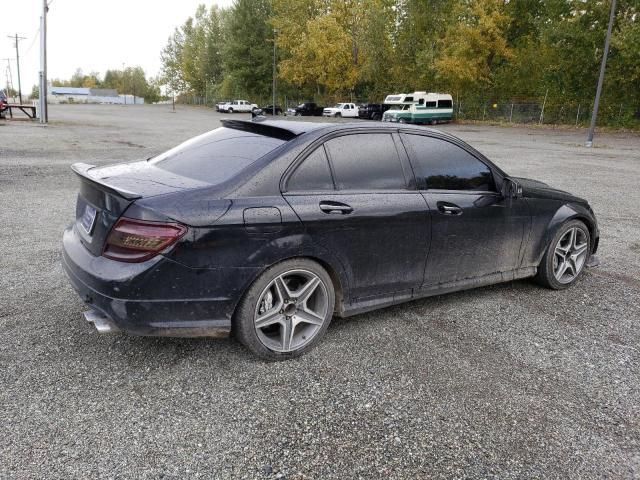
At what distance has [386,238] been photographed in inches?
141

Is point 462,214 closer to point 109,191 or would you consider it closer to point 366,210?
point 366,210

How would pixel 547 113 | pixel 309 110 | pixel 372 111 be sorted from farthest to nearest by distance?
1. pixel 309 110
2. pixel 372 111
3. pixel 547 113

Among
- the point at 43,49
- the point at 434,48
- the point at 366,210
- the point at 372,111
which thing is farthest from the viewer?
the point at 372,111

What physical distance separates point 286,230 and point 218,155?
0.89 m

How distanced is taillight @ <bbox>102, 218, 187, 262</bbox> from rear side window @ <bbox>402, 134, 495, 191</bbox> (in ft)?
6.13

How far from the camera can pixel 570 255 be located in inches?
191

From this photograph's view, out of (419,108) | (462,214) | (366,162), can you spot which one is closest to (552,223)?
(462,214)

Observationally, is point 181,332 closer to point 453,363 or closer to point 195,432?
point 195,432

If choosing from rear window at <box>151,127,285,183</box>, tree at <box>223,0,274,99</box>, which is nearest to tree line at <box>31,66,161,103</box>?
tree at <box>223,0,274,99</box>

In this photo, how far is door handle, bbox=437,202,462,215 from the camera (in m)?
3.84

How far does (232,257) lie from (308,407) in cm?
95

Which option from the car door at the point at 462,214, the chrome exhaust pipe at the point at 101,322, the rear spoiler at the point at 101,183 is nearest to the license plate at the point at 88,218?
the rear spoiler at the point at 101,183

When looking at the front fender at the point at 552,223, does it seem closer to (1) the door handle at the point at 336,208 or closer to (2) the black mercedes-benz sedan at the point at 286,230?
(2) the black mercedes-benz sedan at the point at 286,230

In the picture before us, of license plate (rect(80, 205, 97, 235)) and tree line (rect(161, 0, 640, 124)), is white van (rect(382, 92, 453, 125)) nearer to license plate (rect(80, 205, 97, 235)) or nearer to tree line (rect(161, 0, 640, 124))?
tree line (rect(161, 0, 640, 124))
